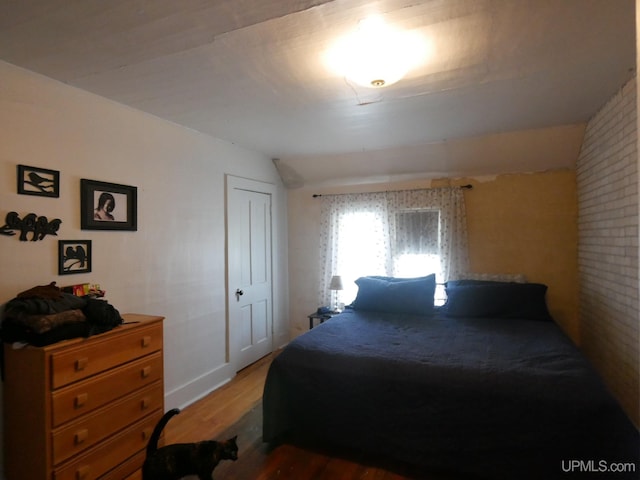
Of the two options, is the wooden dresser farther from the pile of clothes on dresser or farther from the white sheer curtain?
the white sheer curtain

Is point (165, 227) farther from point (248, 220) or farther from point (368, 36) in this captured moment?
point (368, 36)

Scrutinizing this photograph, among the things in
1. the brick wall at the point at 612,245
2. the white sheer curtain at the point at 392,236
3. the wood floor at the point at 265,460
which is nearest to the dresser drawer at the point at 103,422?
the wood floor at the point at 265,460

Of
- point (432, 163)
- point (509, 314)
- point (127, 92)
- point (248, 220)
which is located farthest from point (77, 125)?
point (509, 314)

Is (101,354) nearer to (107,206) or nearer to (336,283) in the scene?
(107,206)

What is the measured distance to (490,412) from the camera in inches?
72.1

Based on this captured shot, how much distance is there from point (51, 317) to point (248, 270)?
2.19m

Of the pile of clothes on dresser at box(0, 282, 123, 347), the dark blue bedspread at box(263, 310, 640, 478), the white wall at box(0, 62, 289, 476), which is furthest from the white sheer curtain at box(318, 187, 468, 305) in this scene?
the pile of clothes on dresser at box(0, 282, 123, 347)

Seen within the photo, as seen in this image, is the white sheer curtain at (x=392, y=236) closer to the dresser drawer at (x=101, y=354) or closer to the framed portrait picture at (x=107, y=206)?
the framed portrait picture at (x=107, y=206)

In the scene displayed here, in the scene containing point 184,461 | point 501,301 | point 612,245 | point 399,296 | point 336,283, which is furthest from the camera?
point 336,283

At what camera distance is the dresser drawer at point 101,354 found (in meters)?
1.66

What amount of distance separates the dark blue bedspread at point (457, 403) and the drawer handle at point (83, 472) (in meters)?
0.98

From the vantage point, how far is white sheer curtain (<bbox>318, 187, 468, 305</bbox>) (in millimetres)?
3816

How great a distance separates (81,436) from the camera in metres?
1.73

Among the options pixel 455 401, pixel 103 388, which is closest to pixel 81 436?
pixel 103 388
